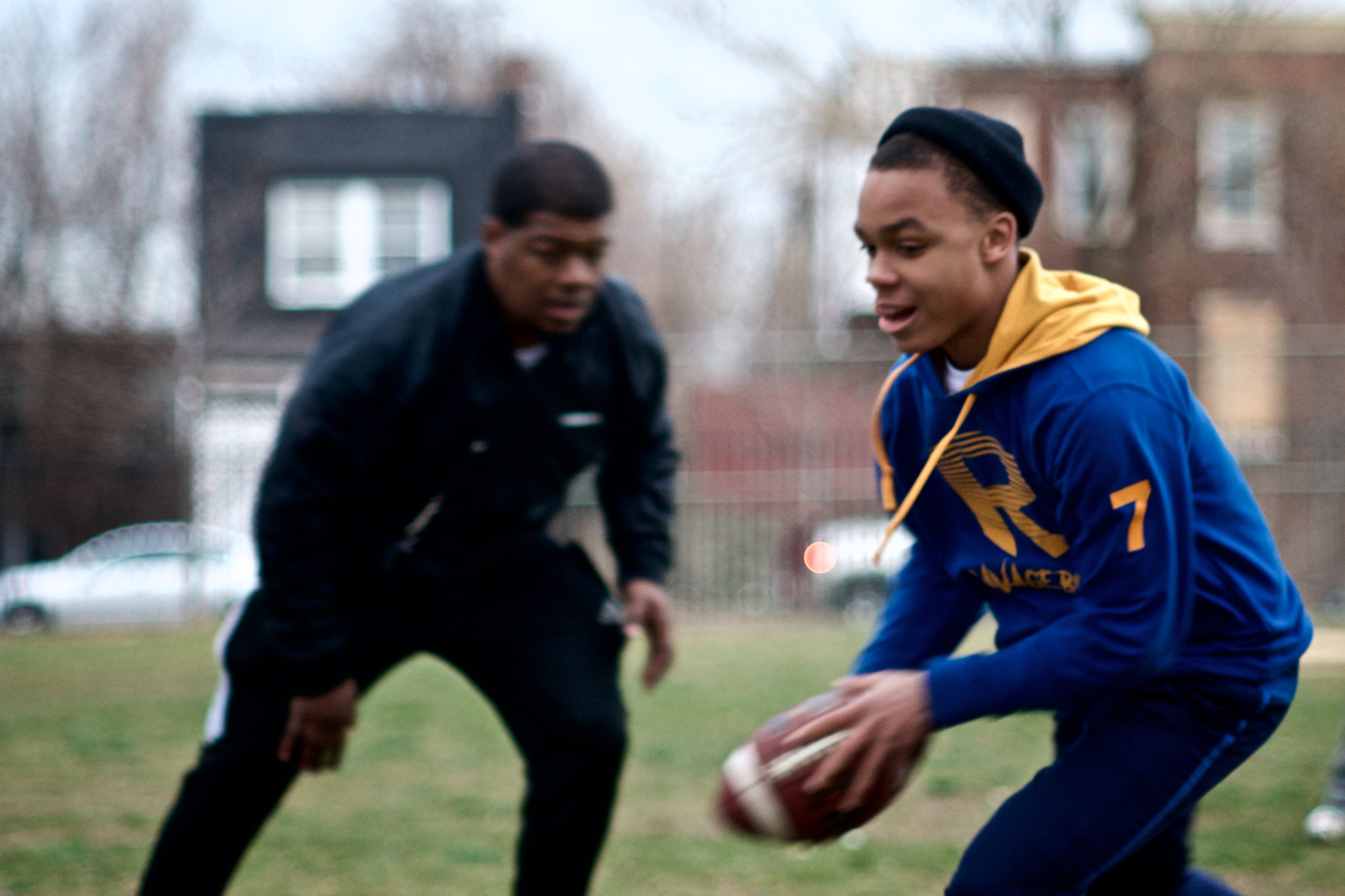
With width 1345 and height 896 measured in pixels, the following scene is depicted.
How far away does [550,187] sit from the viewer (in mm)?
3189

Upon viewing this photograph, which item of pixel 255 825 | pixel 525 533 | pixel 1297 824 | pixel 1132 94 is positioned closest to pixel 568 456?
pixel 525 533

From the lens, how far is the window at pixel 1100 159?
19297mm

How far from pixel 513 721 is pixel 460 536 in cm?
52

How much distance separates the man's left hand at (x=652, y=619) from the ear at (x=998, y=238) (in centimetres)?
165

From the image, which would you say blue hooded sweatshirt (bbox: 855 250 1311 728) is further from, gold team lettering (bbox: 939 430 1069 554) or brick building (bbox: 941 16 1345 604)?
brick building (bbox: 941 16 1345 604)

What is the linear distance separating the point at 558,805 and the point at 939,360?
1544 millimetres

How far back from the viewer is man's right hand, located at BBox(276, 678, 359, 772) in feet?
10.1

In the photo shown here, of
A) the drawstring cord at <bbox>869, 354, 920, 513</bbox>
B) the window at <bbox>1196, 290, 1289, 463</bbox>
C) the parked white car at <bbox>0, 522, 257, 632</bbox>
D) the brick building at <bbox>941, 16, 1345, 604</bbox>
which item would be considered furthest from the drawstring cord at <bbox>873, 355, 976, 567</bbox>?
the brick building at <bbox>941, 16, 1345, 604</bbox>

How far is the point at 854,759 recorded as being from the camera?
6.98 feet

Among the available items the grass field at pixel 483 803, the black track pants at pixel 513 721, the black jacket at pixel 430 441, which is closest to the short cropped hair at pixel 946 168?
the black jacket at pixel 430 441

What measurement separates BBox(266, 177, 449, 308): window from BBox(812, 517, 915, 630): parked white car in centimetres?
1155

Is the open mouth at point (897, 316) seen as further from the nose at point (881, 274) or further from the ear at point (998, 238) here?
the ear at point (998, 238)

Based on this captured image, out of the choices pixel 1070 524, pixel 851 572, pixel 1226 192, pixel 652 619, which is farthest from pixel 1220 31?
pixel 1070 524

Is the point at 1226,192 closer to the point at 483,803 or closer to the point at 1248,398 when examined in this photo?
the point at 1248,398
